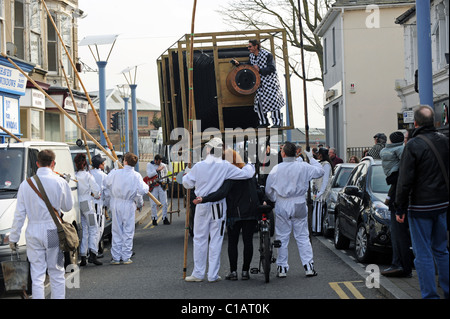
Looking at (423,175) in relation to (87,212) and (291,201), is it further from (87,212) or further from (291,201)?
(87,212)

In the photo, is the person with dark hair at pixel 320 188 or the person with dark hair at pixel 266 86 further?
the person with dark hair at pixel 320 188

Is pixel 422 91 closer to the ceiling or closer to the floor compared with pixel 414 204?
closer to the ceiling

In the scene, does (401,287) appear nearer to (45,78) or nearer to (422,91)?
(422,91)

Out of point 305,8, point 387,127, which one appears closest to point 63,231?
point 387,127

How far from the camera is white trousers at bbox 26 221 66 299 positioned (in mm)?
7910

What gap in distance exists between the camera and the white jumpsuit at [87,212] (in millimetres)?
12195

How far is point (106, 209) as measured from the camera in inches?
555

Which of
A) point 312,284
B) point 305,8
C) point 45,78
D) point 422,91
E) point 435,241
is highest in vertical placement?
point 305,8

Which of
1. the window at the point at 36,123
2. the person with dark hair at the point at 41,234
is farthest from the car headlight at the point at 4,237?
the window at the point at 36,123

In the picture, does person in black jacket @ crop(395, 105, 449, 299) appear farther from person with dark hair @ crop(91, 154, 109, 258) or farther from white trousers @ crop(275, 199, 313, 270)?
person with dark hair @ crop(91, 154, 109, 258)

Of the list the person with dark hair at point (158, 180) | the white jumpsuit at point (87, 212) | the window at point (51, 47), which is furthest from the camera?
the window at point (51, 47)

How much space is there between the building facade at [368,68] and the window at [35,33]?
512 inches

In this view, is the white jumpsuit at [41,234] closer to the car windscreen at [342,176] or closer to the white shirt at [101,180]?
the white shirt at [101,180]
